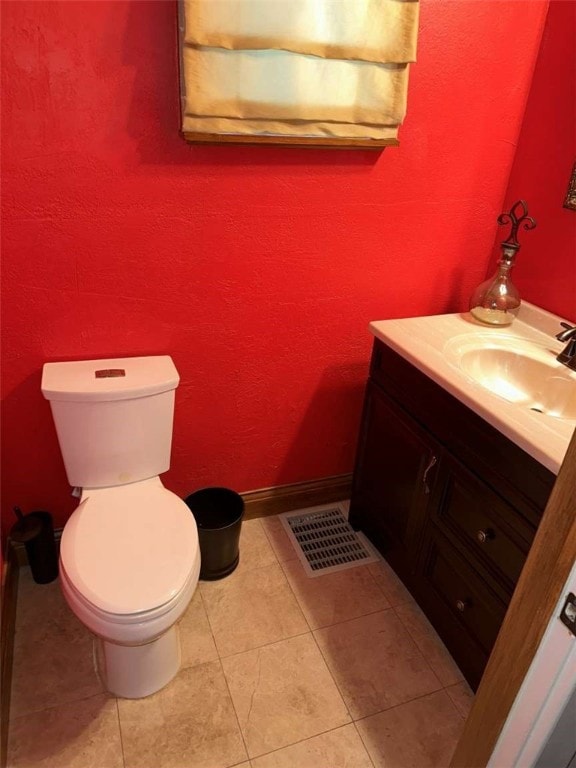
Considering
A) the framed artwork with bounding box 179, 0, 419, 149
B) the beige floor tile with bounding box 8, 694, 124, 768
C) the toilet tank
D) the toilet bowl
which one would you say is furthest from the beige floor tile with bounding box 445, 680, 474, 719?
the framed artwork with bounding box 179, 0, 419, 149

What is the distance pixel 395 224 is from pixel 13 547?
1.70 meters

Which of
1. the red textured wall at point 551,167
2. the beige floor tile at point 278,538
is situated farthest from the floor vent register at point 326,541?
the red textured wall at point 551,167

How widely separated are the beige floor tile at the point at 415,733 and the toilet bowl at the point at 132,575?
599mm

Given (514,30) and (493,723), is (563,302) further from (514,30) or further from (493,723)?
(493,723)

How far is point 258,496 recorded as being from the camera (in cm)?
215

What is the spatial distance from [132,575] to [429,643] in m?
1.00

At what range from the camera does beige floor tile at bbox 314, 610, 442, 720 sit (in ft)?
5.21

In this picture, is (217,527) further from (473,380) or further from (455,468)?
(473,380)

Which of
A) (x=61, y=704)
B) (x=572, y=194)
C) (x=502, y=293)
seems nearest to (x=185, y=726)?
(x=61, y=704)

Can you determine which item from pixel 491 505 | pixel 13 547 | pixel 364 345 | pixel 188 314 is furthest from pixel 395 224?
pixel 13 547

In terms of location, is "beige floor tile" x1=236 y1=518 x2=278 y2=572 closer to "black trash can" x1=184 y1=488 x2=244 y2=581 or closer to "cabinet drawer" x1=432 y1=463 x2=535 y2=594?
"black trash can" x1=184 y1=488 x2=244 y2=581

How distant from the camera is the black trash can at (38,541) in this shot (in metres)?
1.72

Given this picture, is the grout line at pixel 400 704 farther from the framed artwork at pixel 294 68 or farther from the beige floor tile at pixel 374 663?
the framed artwork at pixel 294 68

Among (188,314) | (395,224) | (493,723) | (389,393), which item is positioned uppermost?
(395,224)
